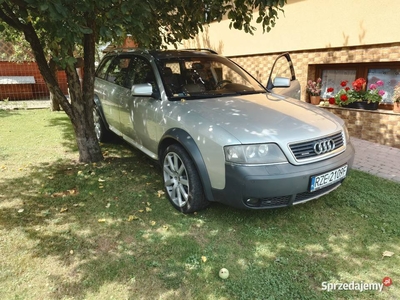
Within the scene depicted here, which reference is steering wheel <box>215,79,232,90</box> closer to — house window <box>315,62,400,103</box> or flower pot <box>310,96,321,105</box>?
flower pot <box>310,96,321,105</box>

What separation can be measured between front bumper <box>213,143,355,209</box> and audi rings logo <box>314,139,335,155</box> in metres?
0.10

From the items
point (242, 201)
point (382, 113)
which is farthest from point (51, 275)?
point (382, 113)

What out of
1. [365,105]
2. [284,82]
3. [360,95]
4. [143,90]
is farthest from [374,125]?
[143,90]

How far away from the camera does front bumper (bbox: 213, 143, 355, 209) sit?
2.56m

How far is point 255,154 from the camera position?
8.59 ft

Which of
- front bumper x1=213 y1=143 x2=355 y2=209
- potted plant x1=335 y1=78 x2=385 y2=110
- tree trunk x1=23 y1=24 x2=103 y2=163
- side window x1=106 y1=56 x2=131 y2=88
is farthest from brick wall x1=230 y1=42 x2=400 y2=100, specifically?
tree trunk x1=23 y1=24 x2=103 y2=163

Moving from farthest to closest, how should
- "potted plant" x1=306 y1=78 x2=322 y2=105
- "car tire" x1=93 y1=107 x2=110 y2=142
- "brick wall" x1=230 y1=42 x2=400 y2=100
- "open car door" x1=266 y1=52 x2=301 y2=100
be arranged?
"potted plant" x1=306 y1=78 x2=322 y2=105
"brick wall" x1=230 y1=42 x2=400 y2=100
"car tire" x1=93 y1=107 x2=110 y2=142
"open car door" x1=266 y1=52 x2=301 y2=100

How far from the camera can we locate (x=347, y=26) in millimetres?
6133

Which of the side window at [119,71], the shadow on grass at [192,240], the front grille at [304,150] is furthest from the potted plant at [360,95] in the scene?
the side window at [119,71]

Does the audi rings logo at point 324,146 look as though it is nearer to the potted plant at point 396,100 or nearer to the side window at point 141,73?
the side window at point 141,73

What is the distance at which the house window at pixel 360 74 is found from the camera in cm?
602

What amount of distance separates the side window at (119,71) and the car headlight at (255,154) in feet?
7.94

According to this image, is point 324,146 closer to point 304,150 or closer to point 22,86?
point 304,150

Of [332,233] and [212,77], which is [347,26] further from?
[332,233]
